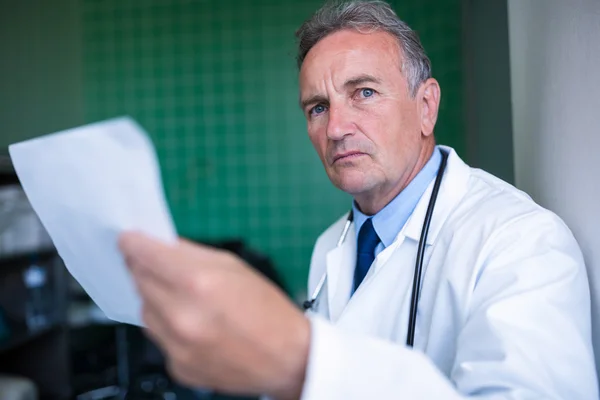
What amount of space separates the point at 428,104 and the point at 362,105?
21 cm

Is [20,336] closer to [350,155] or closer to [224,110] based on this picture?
[224,110]

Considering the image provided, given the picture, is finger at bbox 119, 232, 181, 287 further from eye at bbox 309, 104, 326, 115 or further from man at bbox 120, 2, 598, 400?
eye at bbox 309, 104, 326, 115

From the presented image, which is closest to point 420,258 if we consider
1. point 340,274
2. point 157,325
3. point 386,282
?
point 386,282

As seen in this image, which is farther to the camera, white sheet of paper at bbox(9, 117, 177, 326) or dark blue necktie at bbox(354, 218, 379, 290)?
dark blue necktie at bbox(354, 218, 379, 290)

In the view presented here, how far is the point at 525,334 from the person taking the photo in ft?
2.18

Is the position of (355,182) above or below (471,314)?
above

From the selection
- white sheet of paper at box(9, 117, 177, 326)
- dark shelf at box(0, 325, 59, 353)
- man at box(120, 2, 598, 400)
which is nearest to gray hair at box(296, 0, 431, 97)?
man at box(120, 2, 598, 400)

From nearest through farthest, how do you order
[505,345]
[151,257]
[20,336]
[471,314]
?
[151,257], [505,345], [471,314], [20,336]

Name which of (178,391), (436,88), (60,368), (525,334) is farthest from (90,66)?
(525,334)

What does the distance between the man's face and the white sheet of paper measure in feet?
2.27

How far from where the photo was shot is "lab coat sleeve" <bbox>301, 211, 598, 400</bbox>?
48 centimetres

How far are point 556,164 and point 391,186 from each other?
34 centimetres

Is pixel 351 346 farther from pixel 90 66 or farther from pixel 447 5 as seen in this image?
pixel 90 66

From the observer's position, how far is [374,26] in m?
1.16
